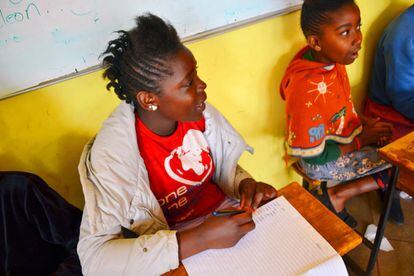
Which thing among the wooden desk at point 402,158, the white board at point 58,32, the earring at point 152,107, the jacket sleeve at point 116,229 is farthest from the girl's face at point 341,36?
the jacket sleeve at point 116,229

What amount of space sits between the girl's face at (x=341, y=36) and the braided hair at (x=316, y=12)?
1 cm

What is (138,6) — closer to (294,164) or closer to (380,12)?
(294,164)

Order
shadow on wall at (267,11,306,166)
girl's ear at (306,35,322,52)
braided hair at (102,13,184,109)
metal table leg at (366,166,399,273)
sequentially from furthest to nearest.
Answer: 1. shadow on wall at (267,11,306,166)
2. girl's ear at (306,35,322,52)
3. metal table leg at (366,166,399,273)
4. braided hair at (102,13,184,109)

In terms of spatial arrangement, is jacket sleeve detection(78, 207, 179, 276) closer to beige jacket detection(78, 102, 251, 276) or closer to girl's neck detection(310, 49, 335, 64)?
beige jacket detection(78, 102, 251, 276)

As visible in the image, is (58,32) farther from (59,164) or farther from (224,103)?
(224,103)

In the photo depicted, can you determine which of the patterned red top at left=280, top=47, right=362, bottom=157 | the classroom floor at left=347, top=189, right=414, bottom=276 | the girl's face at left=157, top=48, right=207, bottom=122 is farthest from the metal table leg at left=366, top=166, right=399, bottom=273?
the girl's face at left=157, top=48, right=207, bottom=122

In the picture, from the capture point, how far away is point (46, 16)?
3.06 feet

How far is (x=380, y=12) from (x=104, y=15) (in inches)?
59.3

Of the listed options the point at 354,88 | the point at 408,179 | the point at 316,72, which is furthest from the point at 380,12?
the point at 408,179

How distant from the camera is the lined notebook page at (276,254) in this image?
2.33 feet

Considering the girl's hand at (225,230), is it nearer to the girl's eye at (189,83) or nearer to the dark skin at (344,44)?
the girl's eye at (189,83)

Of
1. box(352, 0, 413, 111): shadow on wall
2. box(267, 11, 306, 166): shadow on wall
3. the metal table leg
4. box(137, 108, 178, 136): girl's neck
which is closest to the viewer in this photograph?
box(137, 108, 178, 136): girl's neck

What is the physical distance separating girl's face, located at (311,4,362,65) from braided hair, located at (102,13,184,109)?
696mm

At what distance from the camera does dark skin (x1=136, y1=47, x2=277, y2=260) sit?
30.4 inches
